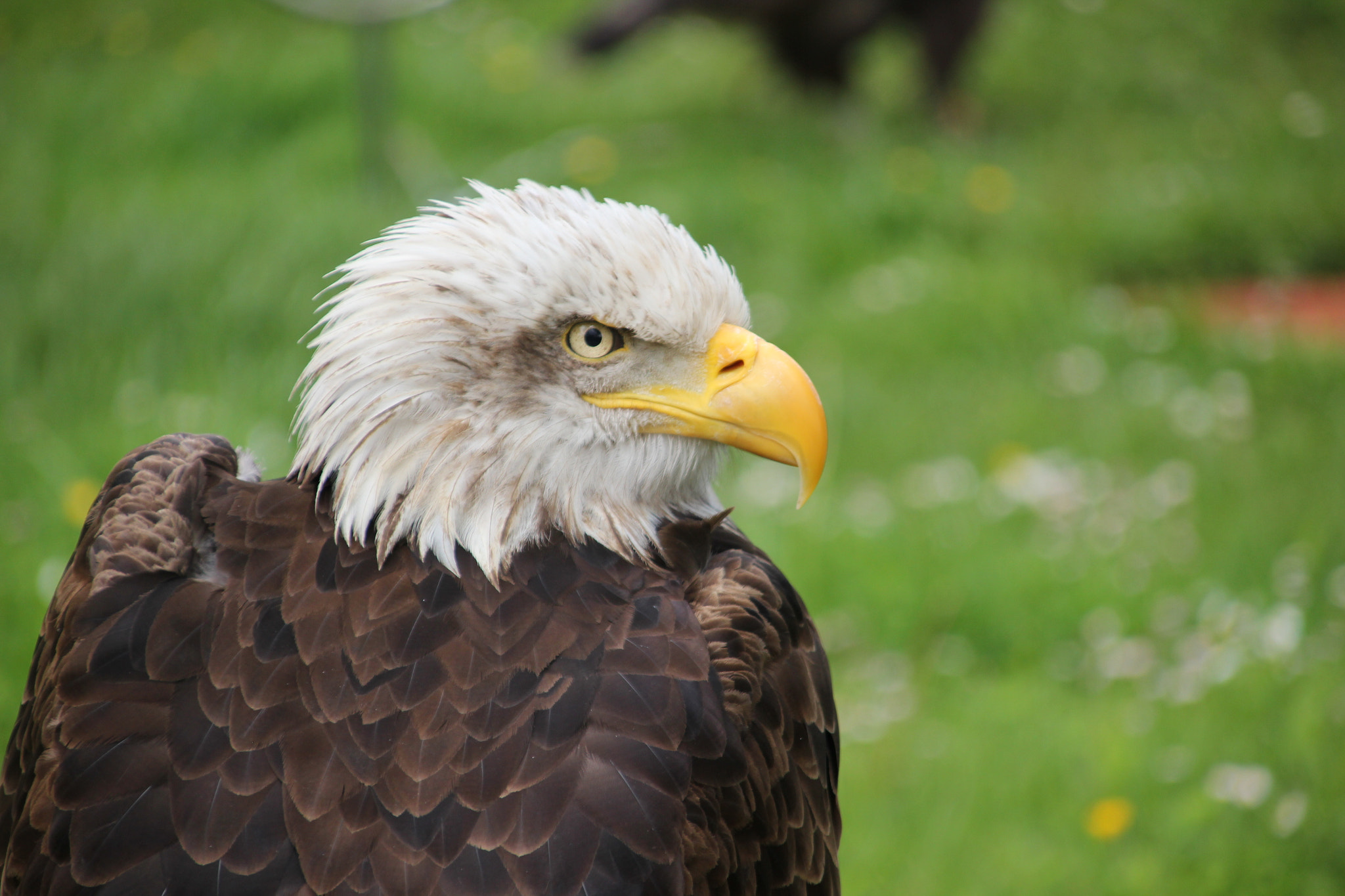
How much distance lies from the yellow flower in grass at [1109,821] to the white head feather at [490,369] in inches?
68.4

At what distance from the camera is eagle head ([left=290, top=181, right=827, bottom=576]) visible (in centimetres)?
199

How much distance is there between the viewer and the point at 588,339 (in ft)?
6.68

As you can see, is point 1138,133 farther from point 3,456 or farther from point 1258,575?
point 3,456

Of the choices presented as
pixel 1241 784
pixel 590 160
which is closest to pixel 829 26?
pixel 590 160

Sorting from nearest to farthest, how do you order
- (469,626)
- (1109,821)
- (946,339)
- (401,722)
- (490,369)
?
(401,722) → (469,626) → (490,369) → (1109,821) → (946,339)

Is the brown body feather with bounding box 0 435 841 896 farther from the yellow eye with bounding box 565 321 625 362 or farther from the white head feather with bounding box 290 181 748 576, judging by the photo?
the yellow eye with bounding box 565 321 625 362

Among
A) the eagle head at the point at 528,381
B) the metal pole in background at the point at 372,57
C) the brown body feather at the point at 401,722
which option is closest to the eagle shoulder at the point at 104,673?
the brown body feather at the point at 401,722

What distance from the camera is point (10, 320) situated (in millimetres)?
4473

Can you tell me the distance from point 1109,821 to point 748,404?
68.0 inches

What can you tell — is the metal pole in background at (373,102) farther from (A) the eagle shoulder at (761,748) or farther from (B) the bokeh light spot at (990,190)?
(A) the eagle shoulder at (761,748)

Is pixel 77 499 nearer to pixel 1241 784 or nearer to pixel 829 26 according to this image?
pixel 1241 784

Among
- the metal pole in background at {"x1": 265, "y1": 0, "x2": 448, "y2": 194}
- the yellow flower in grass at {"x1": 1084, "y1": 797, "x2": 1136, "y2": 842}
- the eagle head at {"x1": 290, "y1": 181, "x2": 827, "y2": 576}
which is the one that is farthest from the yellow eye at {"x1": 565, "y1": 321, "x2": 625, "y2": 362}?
the metal pole in background at {"x1": 265, "y1": 0, "x2": 448, "y2": 194}

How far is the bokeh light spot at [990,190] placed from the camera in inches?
272

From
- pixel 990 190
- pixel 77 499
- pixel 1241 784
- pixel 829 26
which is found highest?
pixel 829 26
